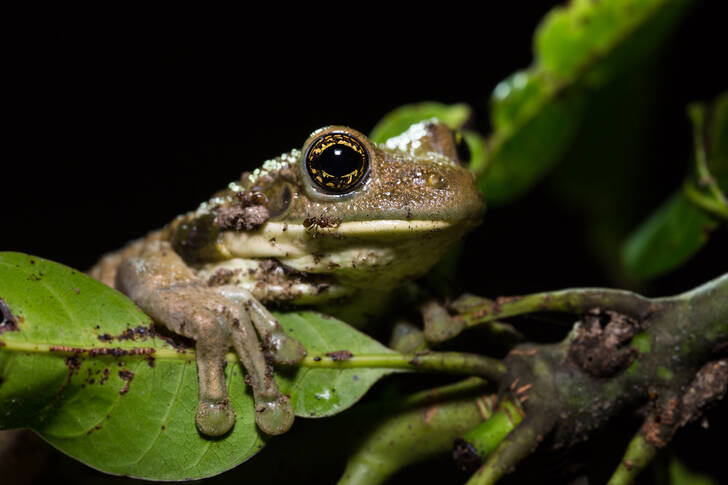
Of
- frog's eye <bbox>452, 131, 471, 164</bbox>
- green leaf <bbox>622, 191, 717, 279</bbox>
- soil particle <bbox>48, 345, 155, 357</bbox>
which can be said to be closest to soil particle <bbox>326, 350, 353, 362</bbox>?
soil particle <bbox>48, 345, 155, 357</bbox>

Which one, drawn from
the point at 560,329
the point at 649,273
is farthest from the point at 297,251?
the point at 649,273

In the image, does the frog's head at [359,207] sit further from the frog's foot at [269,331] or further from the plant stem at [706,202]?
the plant stem at [706,202]

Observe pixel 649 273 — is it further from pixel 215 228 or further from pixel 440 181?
pixel 215 228

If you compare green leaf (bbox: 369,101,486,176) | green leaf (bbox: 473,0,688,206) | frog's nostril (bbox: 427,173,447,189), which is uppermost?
green leaf (bbox: 369,101,486,176)

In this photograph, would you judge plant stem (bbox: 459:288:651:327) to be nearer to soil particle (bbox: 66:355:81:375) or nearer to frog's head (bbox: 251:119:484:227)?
frog's head (bbox: 251:119:484:227)

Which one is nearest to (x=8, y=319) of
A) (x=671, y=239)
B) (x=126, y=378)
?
A: (x=126, y=378)

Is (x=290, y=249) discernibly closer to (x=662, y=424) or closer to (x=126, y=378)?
A: (x=126, y=378)

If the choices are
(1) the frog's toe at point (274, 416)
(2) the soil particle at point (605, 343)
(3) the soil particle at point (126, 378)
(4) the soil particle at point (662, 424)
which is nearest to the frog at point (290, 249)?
(1) the frog's toe at point (274, 416)
